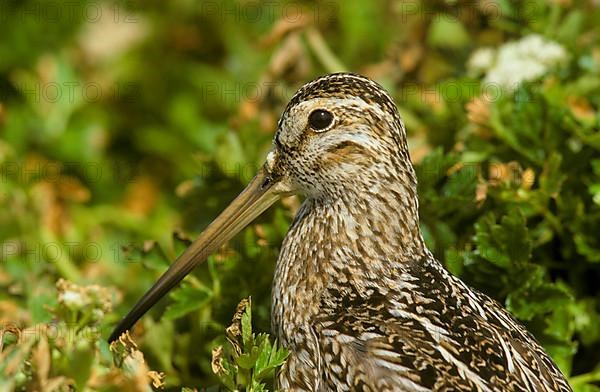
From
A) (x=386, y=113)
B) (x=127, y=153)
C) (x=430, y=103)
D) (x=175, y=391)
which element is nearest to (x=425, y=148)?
(x=430, y=103)

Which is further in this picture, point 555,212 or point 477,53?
point 477,53

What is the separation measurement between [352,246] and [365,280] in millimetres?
133

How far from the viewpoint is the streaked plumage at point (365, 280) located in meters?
3.25

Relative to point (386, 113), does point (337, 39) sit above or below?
above

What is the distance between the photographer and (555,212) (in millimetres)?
4324

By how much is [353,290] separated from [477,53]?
1879 millimetres

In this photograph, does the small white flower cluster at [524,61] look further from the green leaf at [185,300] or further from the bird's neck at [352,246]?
the green leaf at [185,300]

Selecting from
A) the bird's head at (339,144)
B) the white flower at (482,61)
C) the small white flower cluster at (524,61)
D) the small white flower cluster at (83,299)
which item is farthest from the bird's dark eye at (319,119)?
the white flower at (482,61)

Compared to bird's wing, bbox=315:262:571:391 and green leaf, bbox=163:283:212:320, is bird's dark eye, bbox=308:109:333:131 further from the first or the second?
green leaf, bbox=163:283:212:320

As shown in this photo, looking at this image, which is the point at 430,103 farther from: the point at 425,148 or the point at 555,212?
the point at 555,212

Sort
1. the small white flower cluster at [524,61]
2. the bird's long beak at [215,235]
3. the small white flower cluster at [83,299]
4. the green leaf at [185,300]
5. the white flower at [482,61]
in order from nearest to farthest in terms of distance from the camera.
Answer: the small white flower cluster at [83,299] → the bird's long beak at [215,235] → the green leaf at [185,300] → the small white flower cluster at [524,61] → the white flower at [482,61]

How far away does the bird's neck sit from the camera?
359 cm

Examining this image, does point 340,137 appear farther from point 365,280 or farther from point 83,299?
point 83,299

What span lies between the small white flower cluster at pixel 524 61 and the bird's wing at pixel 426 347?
4.98 feet
